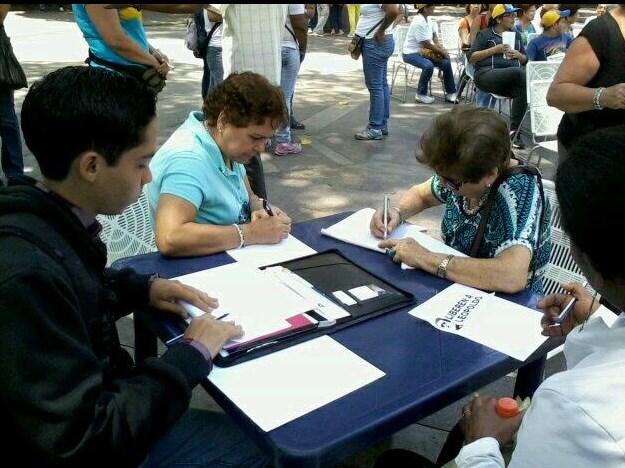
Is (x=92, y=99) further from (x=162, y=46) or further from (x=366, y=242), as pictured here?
(x=162, y=46)

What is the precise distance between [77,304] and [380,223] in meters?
1.26

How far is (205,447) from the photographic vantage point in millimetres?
1568

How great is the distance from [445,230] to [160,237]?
1.07 metres

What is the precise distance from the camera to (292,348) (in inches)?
56.6

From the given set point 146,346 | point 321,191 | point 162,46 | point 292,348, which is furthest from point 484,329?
point 162,46

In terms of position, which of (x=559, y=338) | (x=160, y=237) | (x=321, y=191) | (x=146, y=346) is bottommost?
(x=321, y=191)

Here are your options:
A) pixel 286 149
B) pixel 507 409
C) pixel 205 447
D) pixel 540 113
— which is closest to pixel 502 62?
pixel 540 113

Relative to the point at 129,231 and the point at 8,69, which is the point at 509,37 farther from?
the point at 129,231

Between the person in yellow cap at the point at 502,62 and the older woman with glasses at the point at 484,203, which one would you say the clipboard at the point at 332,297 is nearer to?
the older woman with glasses at the point at 484,203

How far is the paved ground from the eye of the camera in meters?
2.91

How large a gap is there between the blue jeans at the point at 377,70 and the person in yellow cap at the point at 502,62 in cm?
125

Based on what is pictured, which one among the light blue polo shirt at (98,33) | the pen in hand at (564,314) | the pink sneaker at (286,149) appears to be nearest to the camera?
the pen in hand at (564,314)

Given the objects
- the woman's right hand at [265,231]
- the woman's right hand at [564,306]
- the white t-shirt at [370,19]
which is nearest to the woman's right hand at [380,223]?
the woman's right hand at [265,231]

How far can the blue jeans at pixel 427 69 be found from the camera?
8180 mm
